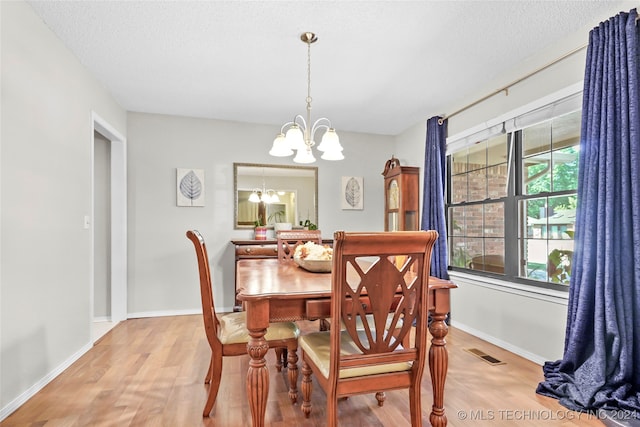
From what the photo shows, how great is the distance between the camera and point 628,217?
6.45 ft

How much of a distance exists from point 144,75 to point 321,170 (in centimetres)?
235

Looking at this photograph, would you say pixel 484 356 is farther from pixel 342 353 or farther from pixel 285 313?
pixel 285 313

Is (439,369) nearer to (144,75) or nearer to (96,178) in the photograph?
(144,75)

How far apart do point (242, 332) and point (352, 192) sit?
10.4 ft

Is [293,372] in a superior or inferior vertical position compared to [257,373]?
inferior

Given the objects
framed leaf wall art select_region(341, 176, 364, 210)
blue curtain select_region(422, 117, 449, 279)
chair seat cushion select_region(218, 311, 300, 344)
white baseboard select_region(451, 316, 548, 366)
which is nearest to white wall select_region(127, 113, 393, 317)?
framed leaf wall art select_region(341, 176, 364, 210)

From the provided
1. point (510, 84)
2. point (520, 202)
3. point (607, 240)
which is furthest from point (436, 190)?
point (607, 240)

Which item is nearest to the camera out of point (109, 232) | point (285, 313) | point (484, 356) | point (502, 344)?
point (285, 313)

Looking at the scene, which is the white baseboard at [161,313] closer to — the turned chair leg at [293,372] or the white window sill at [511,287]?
the turned chair leg at [293,372]

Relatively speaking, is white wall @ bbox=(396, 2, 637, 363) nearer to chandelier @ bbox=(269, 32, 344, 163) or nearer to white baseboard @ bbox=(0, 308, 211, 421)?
chandelier @ bbox=(269, 32, 344, 163)

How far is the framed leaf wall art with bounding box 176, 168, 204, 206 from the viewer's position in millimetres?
4090

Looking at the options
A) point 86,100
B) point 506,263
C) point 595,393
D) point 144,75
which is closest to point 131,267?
point 86,100

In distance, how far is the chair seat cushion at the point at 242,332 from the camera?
1861 millimetres

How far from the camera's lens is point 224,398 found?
2.06 metres
